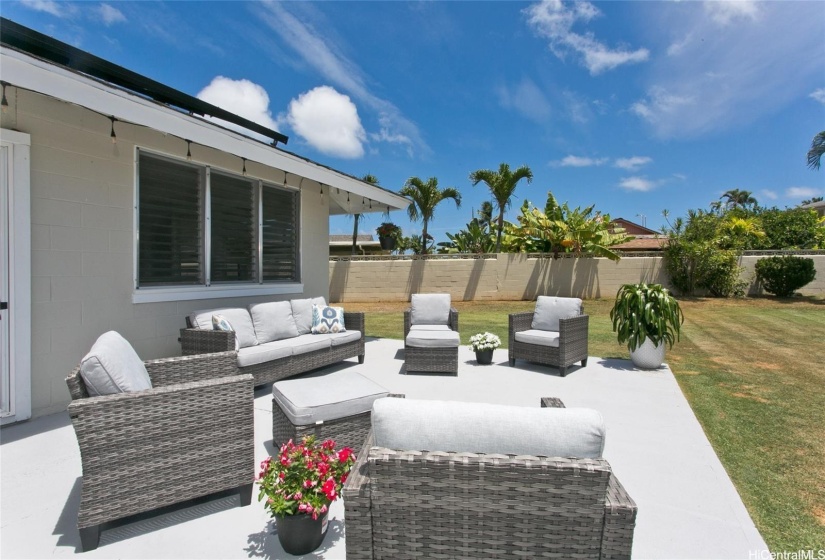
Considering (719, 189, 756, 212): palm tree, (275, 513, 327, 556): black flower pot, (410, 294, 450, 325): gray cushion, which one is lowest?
(275, 513, 327, 556): black flower pot

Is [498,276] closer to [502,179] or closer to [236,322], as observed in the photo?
[502,179]

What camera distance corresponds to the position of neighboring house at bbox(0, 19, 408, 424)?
3.52 metres

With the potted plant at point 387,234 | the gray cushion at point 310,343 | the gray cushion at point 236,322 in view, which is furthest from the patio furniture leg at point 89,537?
the potted plant at point 387,234

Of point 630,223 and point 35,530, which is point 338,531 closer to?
point 35,530

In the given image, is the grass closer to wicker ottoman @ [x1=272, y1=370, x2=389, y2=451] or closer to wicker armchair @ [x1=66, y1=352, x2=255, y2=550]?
wicker ottoman @ [x1=272, y1=370, x2=389, y2=451]

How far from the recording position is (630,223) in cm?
3791

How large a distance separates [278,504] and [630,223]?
42498 millimetres

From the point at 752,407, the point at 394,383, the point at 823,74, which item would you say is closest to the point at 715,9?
the point at 823,74

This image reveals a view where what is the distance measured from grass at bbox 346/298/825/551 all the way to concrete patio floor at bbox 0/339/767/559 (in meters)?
0.17

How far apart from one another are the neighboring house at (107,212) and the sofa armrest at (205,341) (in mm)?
627

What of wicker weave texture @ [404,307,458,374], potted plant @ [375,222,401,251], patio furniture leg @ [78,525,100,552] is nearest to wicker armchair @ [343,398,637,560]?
patio furniture leg @ [78,525,100,552]

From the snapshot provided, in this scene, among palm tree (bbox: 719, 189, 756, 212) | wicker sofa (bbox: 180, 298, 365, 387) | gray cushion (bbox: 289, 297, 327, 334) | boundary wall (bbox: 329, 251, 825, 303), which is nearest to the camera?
wicker sofa (bbox: 180, 298, 365, 387)

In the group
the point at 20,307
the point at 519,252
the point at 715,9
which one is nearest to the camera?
the point at 20,307

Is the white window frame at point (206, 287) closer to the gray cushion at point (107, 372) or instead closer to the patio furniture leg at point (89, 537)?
the gray cushion at point (107, 372)
